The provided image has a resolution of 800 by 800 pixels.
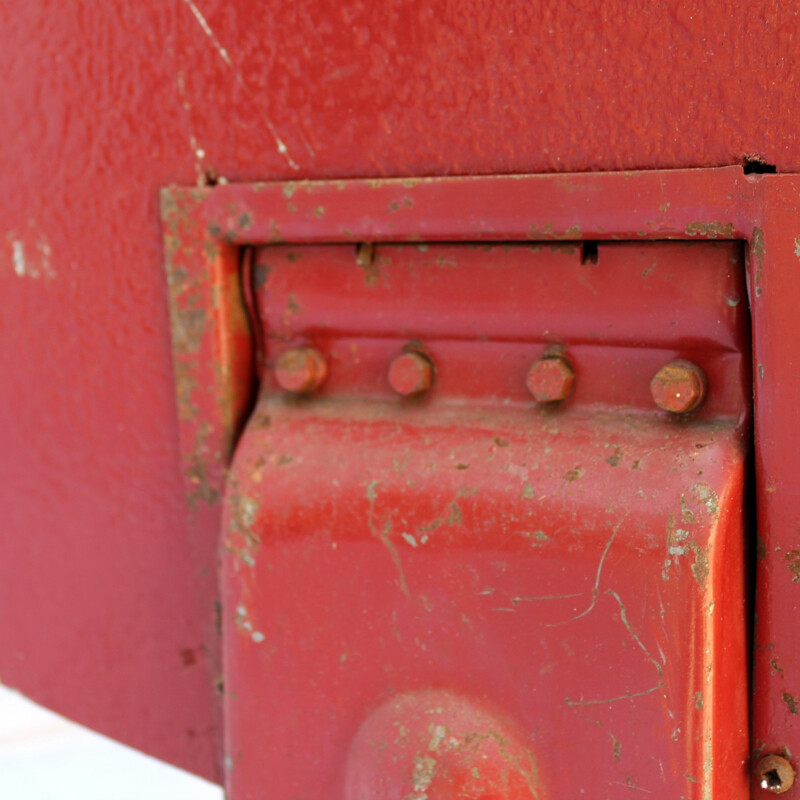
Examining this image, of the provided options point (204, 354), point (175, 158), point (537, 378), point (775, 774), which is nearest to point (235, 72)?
point (175, 158)

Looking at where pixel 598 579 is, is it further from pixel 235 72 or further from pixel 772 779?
pixel 235 72

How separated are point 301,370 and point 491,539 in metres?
0.21

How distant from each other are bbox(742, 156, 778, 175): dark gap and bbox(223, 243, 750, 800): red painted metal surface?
0.16ft

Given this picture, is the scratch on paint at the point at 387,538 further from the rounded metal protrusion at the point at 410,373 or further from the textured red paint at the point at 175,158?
the textured red paint at the point at 175,158

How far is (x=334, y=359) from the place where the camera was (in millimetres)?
753

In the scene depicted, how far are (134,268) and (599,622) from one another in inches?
17.9

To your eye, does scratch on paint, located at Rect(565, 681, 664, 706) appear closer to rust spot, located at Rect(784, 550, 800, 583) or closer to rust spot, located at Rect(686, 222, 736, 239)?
rust spot, located at Rect(784, 550, 800, 583)

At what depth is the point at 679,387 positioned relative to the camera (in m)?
0.62

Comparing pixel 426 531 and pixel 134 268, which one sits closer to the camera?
pixel 426 531

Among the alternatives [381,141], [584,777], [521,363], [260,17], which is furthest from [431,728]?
[260,17]

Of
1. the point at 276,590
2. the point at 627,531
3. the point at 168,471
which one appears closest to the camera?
the point at 627,531

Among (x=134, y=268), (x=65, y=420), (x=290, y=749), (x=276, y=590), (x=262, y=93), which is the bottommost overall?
(x=290, y=749)

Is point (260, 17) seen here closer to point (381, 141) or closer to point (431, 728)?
point (381, 141)

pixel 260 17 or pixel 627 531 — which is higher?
pixel 260 17
